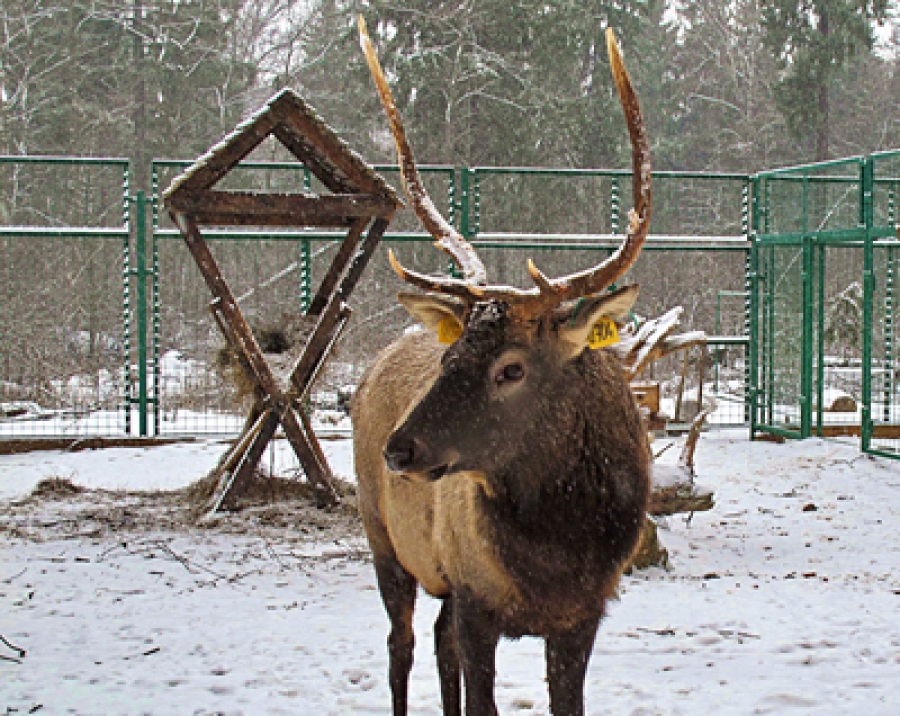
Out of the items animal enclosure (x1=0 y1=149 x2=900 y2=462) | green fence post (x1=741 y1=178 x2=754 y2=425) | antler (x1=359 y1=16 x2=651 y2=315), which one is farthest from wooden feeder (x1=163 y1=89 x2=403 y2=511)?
green fence post (x1=741 y1=178 x2=754 y2=425)

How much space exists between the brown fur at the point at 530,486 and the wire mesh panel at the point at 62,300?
912cm

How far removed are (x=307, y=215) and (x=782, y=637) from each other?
4621 mm

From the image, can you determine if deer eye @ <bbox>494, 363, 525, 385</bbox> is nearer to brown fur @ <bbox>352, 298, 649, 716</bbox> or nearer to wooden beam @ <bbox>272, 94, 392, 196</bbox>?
brown fur @ <bbox>352, 298, 649, 716</bbox>

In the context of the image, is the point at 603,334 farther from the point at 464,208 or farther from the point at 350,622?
the point at 464,208

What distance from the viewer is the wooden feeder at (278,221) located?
7.62 m

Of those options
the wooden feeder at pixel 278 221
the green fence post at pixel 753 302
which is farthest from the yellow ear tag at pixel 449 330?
the green fence post at pixel 753 302

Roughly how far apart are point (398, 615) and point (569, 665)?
1028 millimetres

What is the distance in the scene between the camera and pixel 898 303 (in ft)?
49.2

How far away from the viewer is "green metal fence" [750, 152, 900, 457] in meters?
10.7

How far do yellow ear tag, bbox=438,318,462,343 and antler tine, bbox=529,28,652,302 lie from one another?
1.19ft

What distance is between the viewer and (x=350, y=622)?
550 centimetres

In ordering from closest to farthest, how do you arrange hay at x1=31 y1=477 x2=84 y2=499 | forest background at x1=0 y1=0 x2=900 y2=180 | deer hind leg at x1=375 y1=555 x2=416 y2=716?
deer hind leg at x1=375 y1=555 x2=416 y2=716, hay at x1=31 y1=477 x2=84 y2=499, forest background at x1=0 y1=0 x2=900 y2=180

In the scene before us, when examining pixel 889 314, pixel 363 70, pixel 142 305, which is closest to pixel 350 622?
pixel 142 305

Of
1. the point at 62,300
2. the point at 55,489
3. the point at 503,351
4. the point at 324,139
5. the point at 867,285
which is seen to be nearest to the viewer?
the point at 503,351
